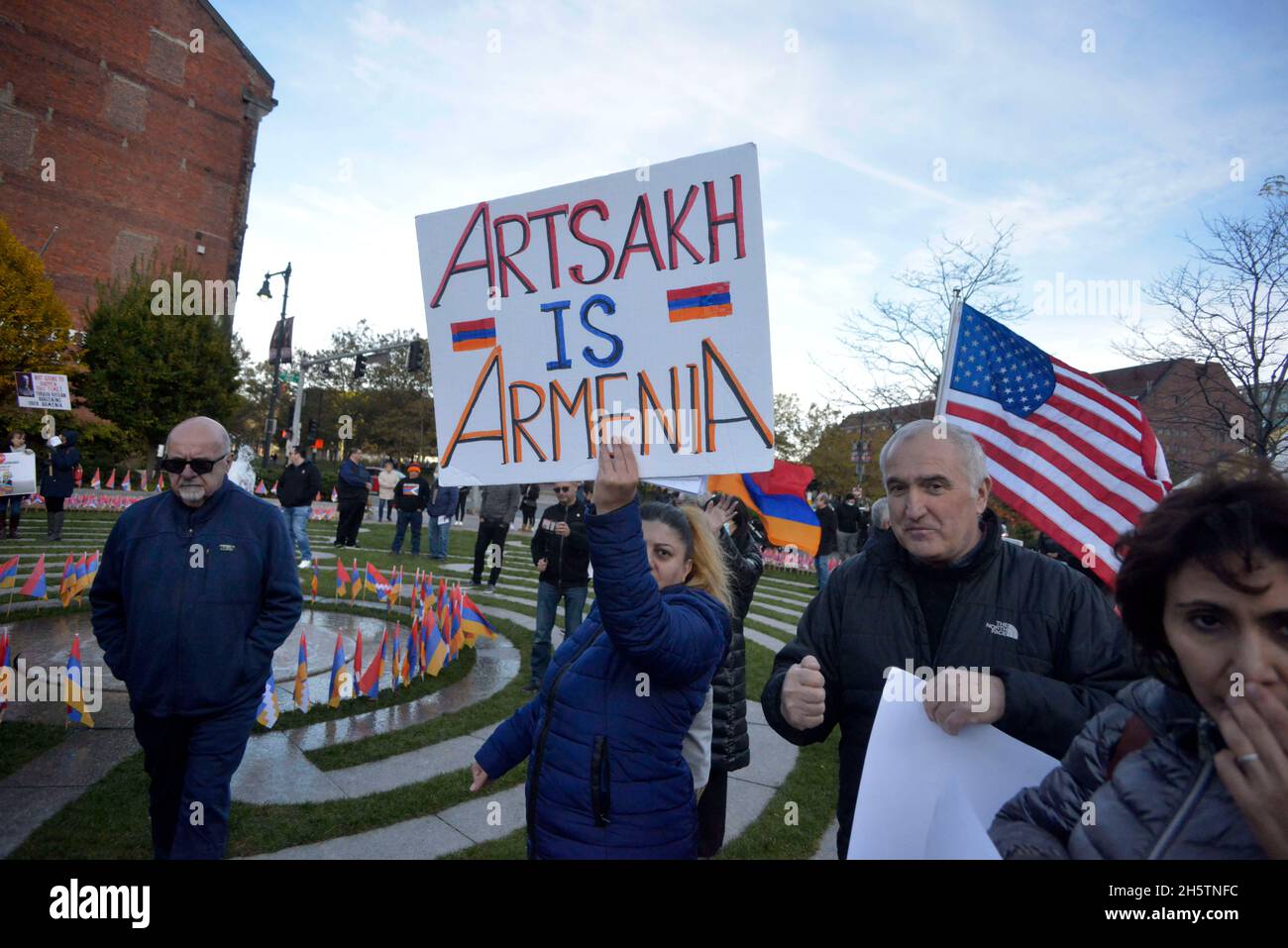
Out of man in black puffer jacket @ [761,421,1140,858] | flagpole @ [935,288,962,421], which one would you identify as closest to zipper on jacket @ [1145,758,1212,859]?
man in black puffer jacket @ [761,421,1140,858]

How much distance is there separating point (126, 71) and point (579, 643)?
43.2m

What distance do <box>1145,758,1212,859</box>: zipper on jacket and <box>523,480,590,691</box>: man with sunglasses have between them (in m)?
5.67

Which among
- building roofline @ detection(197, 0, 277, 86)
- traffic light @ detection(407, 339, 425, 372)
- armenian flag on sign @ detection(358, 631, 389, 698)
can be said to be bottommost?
armenian flag on sign @ detection(358, 631, 389, 698)

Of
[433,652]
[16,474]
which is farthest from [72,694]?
[16,474]

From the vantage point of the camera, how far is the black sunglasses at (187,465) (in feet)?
9.84

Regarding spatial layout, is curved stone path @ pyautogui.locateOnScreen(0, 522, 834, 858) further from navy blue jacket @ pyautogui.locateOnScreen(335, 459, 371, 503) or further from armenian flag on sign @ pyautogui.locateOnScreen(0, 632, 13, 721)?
navy blue jacket @ pyautogui.locateOnScreen(335, 459, 371, 503)

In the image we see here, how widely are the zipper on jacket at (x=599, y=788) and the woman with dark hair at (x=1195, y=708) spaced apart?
108 centimetres

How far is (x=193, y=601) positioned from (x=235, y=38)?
44873 mm

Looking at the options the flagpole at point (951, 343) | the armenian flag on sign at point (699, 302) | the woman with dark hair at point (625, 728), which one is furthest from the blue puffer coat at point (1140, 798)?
the flagpole at point (951, 343)

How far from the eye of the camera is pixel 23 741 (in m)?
4.55

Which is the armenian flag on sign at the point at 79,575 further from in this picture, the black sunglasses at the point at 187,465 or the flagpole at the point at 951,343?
the flagpole at the point at 951,343

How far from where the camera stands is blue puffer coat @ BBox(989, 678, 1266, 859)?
3.43ft
